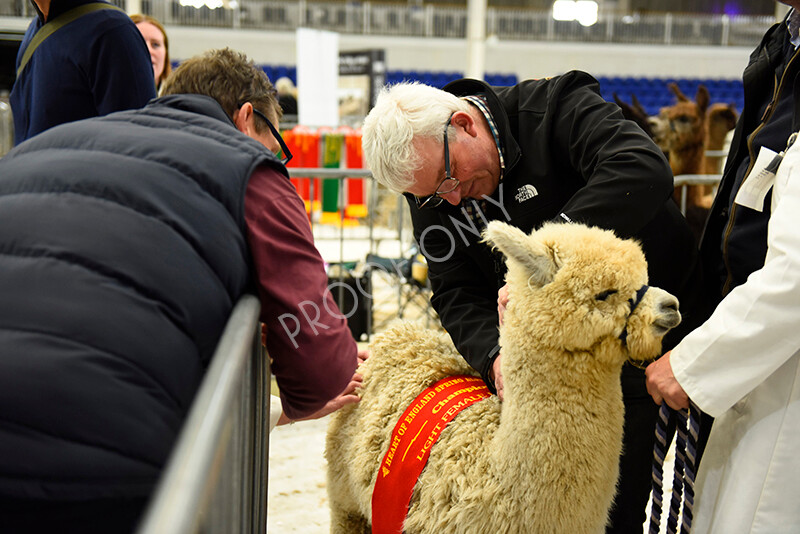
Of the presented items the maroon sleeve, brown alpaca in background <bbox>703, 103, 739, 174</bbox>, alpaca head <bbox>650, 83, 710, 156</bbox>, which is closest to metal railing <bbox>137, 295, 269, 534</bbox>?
the maroon sleeve

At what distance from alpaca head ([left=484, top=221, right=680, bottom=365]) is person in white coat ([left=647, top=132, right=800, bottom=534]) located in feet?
0.27

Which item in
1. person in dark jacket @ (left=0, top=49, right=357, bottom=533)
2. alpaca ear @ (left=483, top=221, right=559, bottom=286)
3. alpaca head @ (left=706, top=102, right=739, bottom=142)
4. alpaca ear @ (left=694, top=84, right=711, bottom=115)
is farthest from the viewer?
Result: alpaca head @ (left=706, top=102, right=739, bottom=142)

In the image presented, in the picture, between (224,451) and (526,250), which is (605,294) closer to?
(526,250)

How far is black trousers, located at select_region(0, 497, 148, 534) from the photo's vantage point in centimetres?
106

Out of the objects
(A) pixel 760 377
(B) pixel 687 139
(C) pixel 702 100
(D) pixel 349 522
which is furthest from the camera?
(C) pixel 702 100

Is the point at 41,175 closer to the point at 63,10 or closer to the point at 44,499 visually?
the point at 44,499

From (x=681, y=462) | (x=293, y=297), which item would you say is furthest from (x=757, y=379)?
(x=293, y=297)

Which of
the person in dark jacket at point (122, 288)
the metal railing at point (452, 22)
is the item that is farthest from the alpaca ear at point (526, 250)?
the metal railing at point (452, 22)

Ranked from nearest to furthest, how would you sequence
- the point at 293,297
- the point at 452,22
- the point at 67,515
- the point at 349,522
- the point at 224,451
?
the point at 224,451 → the point at 67,515 → the point at 293,297 → the point at 349,522 → the point at 452,22

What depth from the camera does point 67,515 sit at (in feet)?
3.51

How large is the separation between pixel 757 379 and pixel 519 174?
2.87ft

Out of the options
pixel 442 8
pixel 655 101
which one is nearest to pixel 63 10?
pixel 655 101

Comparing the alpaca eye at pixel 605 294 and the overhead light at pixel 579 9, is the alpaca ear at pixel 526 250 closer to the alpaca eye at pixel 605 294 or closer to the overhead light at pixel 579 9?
the alpaca eye at pixel 605 294

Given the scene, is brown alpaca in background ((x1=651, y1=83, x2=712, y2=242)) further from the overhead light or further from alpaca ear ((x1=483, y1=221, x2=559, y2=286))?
the overhead light
